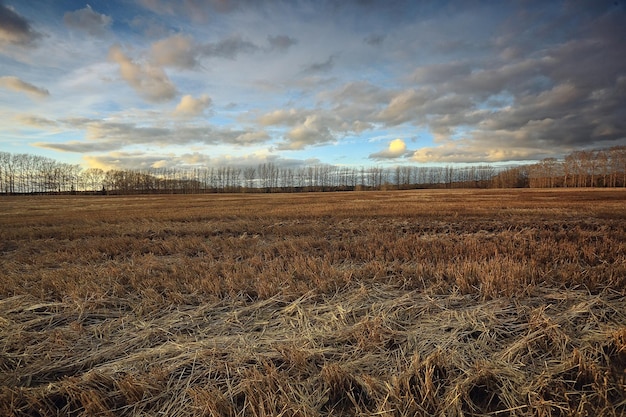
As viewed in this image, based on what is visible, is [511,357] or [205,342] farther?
[205,342]

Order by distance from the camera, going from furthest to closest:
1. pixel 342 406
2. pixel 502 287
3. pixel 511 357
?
1. pixel 502 287
2. pixel 511 357
3. pixel 342 406

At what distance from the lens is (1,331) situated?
4738 millimetres

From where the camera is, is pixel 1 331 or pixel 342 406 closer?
pixel 342 406

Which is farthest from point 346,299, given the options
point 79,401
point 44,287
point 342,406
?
point 44,287

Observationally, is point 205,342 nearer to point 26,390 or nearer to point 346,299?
point 26,390

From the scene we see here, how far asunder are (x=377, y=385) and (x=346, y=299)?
257cm

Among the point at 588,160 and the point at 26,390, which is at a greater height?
the point at 588,160

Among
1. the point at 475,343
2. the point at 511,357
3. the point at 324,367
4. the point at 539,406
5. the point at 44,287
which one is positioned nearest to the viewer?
the point at 539,406

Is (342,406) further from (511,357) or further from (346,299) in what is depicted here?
(346,299)

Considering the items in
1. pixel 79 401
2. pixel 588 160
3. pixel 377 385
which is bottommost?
pixel 79 401

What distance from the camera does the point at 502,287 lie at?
18.6 feet

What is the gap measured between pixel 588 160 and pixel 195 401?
546 ft

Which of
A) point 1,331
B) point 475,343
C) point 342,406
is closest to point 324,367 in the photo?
point 342,406

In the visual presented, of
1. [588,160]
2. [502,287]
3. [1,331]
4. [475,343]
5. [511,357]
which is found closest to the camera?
[511,357]
